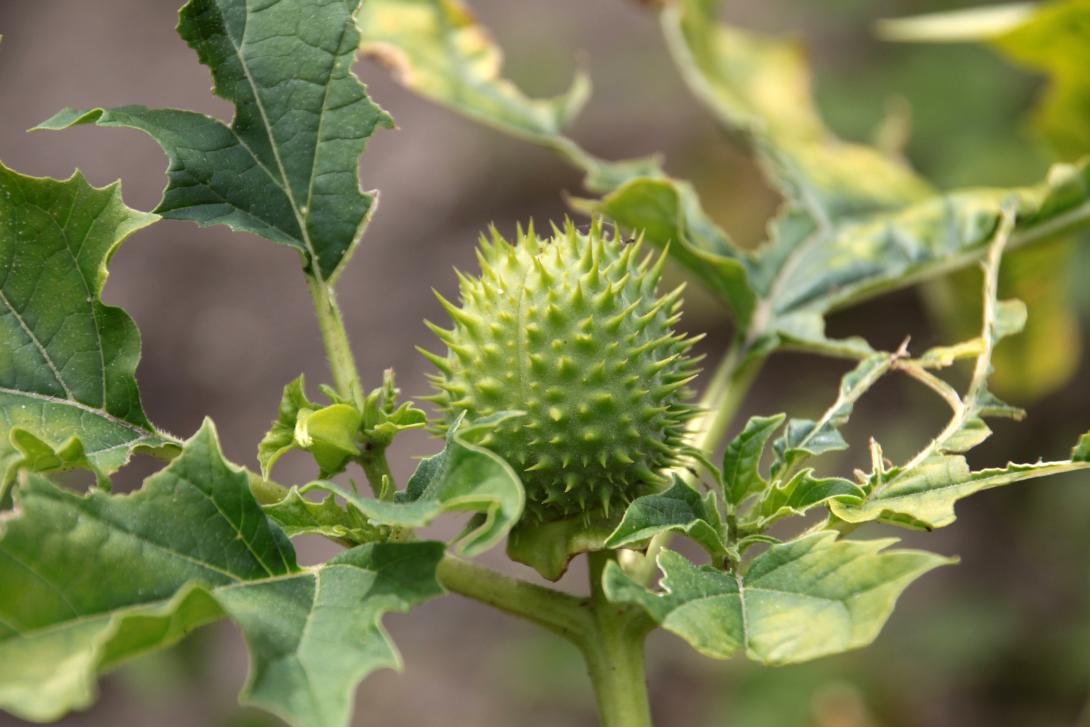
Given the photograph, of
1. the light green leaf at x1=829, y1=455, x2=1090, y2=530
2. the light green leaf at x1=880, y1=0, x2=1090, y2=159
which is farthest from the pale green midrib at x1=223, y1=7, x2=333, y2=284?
the light green leaf at x1=880, y1=0, x2=1090, y2=159

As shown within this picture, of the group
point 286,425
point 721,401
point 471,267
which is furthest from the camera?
point 471,267

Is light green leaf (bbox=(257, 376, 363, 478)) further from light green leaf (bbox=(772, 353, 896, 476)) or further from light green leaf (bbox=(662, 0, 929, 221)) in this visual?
light green leaf (bbox=(662, 0, 929, 221))

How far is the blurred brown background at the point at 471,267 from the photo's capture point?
3418 mm

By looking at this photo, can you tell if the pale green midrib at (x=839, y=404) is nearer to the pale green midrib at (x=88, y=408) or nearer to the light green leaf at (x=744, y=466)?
the light green leaf at (x=744, y=466)

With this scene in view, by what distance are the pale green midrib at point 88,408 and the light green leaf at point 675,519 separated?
1.66 ft

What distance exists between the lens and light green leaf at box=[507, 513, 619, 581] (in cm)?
120

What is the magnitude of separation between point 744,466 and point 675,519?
0.14m

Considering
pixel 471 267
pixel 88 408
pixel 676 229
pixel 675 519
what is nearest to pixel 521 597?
pixel 675 519

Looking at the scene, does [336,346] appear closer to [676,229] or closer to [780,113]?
[676,229]

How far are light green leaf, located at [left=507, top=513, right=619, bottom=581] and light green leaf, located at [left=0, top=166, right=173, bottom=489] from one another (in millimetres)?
385

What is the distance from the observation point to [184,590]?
87 centimetres

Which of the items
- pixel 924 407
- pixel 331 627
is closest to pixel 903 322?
pixel 924 407

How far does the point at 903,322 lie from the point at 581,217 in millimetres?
1242

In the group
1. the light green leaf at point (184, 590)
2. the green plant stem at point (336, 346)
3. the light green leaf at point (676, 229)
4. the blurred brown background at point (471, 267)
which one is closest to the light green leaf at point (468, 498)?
the light green leaf at point (184, 590)
